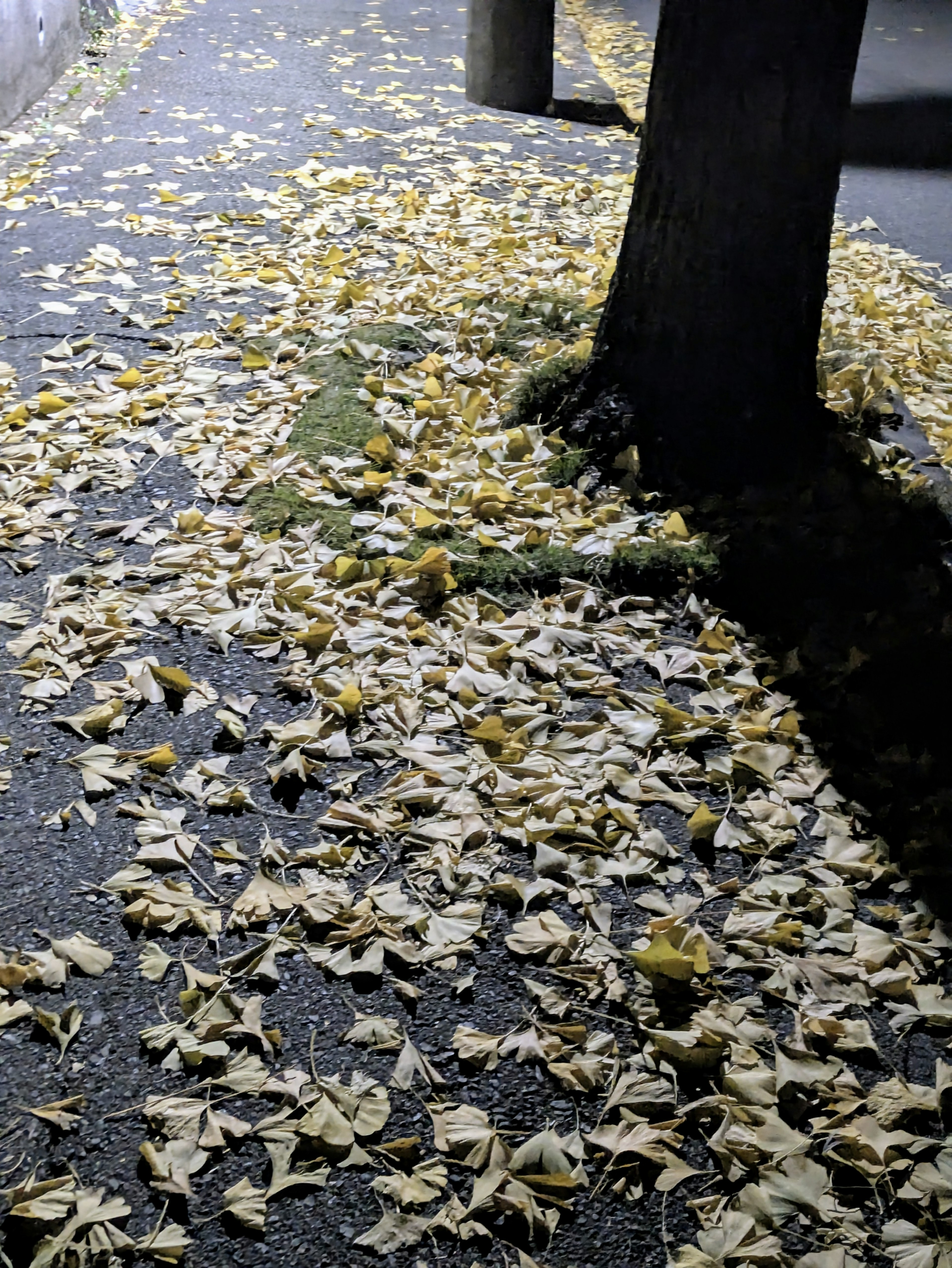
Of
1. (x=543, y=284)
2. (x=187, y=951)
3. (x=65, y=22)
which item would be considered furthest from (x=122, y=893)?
(x=65, y=22)

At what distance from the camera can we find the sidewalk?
1827 mm

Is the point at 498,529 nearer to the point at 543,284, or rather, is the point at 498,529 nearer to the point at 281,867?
the point at 281,867

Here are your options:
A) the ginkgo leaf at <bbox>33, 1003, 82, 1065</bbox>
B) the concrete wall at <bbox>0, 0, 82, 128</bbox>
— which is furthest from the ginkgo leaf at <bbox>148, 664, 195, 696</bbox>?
the concrete wall at <bbox>0, 0, 82, 128</bbox>

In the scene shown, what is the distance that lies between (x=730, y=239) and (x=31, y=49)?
6.10m

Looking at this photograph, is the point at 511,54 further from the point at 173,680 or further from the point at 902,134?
the point at 173,680

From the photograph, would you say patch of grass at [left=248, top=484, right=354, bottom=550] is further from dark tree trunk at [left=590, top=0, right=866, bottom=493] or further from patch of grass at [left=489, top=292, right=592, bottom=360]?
patch of grass at [left=489, top=292, right=592, bottom=360]

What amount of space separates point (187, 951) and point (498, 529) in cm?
165

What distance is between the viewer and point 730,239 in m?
3.43

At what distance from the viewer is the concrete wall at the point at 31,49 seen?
6934mm

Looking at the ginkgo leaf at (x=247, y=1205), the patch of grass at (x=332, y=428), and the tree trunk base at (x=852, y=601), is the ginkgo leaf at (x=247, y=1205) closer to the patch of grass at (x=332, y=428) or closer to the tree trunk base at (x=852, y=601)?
the tree trunk base at (x=852, y=601)

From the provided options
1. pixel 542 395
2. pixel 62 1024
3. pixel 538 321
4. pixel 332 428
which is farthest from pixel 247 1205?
pixel 538 321

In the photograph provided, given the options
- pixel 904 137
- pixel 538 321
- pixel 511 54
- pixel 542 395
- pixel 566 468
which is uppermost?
pixel 511 54

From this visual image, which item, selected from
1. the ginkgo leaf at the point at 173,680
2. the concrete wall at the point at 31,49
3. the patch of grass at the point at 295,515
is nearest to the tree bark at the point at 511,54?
the concrete wall at the point at 31,49

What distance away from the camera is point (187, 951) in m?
2.17
